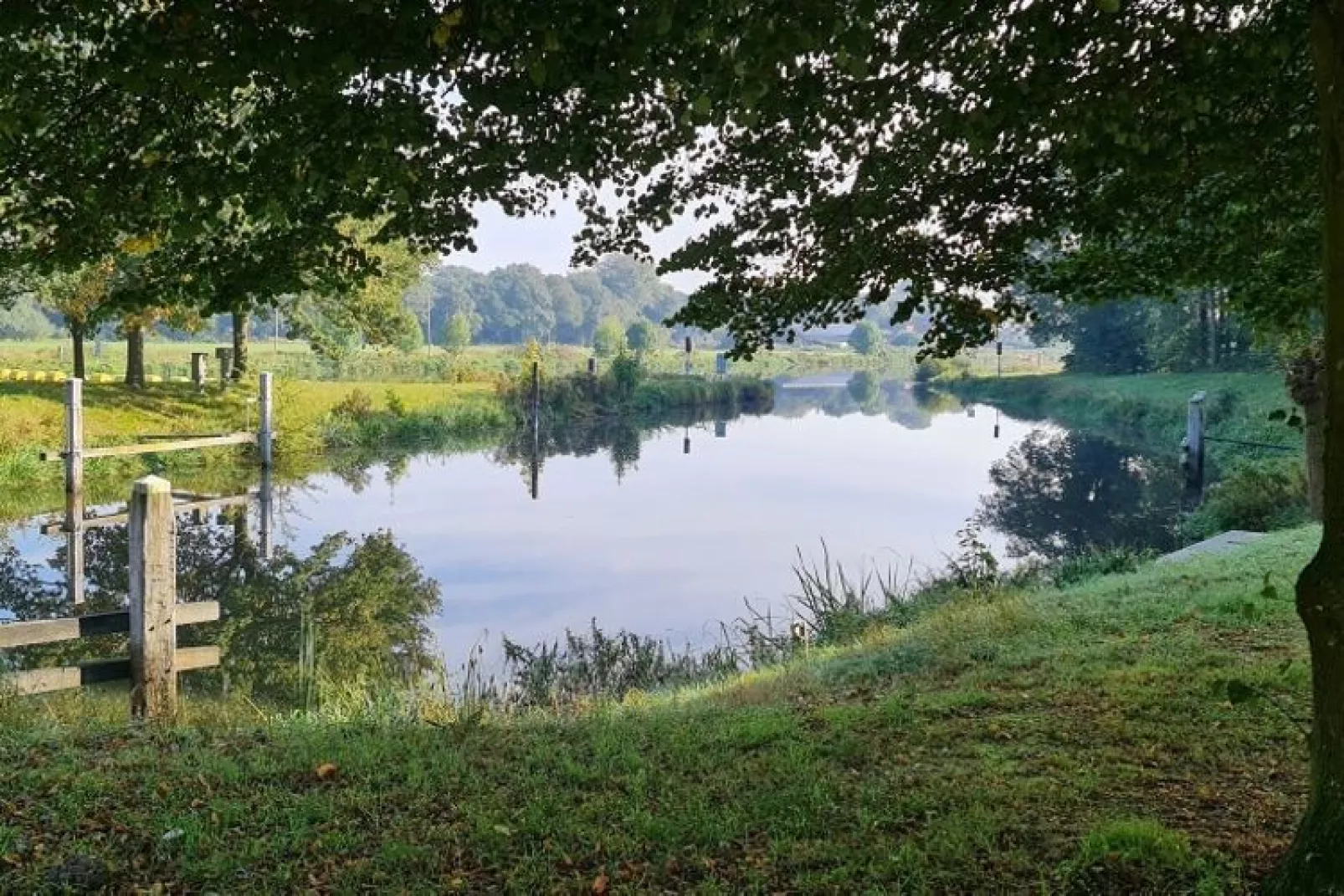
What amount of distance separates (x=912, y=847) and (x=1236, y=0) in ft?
12.7

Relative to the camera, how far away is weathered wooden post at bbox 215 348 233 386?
93.5ft

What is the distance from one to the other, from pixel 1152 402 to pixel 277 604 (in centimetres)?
3094

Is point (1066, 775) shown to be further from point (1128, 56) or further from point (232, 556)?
point (232, 556)

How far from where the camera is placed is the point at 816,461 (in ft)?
89.9

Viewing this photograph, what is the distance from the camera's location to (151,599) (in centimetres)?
638

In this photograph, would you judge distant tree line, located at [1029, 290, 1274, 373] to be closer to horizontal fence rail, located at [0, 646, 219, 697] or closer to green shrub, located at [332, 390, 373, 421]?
green shrub, located at [332, 390, 373, 421]

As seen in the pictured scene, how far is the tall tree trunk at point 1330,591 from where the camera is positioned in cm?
269

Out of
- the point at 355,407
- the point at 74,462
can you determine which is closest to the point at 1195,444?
the point at 74,462

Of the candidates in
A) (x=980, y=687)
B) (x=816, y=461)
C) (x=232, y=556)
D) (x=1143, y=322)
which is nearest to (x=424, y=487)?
(x=232, y=556)

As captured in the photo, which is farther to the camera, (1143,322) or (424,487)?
(1143,322)

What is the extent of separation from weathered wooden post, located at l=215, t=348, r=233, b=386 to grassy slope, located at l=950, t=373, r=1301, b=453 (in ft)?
86.5

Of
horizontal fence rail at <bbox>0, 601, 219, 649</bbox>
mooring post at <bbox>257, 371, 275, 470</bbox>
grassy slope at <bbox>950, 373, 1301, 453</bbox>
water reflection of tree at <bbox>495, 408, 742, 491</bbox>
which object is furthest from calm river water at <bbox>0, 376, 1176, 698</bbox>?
horizontal fence rail at <bbox>0, 601, 219, 649</bbox>

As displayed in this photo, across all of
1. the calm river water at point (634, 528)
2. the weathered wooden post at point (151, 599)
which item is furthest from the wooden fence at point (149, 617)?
the calm river water at point (634, 528)

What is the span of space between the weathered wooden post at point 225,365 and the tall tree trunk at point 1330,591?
29448 mm
